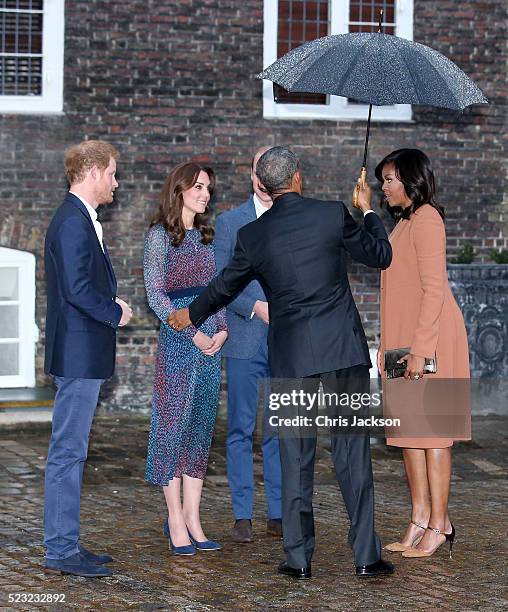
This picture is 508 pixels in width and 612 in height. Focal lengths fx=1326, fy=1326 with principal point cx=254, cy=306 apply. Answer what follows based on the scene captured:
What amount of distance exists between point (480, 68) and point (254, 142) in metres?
2.44

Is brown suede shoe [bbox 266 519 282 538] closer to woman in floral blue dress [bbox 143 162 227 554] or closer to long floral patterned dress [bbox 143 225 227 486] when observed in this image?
woman in floral blue dress [bbox 143 162 227 554]

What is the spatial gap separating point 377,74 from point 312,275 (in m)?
1.24

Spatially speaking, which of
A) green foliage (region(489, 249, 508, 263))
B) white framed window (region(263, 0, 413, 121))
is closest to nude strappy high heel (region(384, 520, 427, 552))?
green foliage (region(489, 249, 508, 263))

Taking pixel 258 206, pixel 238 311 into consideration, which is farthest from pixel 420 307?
pixel 258 206

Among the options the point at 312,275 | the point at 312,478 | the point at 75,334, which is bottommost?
the point at 312,478

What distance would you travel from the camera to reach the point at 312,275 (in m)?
6.29

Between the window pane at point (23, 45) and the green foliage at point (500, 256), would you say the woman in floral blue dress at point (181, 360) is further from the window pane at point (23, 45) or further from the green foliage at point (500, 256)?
the green foliage at point (500, 256)

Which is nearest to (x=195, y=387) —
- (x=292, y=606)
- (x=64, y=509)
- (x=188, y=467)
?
(x=188, y=467)

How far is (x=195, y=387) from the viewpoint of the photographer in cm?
702

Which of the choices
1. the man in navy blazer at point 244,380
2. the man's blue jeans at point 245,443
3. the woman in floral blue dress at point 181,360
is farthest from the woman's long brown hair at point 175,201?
the man's blue jeans at point 245,443

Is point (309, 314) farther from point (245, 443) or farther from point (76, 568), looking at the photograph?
point (76, 568)

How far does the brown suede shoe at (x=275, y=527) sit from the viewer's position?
745 cm

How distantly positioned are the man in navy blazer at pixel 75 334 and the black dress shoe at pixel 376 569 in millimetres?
1234

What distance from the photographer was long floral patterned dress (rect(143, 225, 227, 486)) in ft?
22.9
